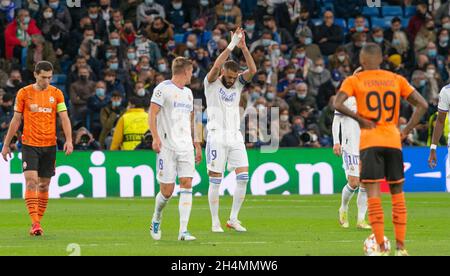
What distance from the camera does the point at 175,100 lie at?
15.3 m

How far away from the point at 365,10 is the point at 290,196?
11.0 metres

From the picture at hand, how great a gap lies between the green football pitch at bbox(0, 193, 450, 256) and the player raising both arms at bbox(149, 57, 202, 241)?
0.43 m

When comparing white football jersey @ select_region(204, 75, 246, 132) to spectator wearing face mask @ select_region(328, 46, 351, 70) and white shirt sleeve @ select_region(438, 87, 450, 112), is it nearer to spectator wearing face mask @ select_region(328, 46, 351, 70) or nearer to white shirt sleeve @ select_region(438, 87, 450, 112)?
white shirt sleeve @ select_region(438, 87, 450, 112)

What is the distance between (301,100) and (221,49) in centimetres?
254

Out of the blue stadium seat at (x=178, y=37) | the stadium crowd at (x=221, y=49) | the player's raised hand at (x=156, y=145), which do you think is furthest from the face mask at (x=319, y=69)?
the player's raised hand at (x=156, y=145)

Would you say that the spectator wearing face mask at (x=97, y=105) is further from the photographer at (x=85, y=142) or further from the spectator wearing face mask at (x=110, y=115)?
the photographer at (x=85, y=142)

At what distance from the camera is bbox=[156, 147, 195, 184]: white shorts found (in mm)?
15188

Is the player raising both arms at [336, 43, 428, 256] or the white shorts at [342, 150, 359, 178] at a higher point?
the player raising both arms at [336, 43, 428, 256]

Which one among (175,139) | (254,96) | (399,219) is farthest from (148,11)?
(399,219)

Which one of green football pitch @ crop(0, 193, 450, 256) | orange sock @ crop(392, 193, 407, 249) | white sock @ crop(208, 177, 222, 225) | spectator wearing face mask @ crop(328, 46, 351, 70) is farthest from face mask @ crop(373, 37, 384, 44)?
orange sock @ crop(392, 193, 407, 249)

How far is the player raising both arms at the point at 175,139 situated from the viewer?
49.9ft

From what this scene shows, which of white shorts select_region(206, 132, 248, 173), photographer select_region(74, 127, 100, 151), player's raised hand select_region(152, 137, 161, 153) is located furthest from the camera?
photographer select_region(74, 127, 100, 151)

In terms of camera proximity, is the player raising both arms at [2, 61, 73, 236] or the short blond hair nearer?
the short blond hair
